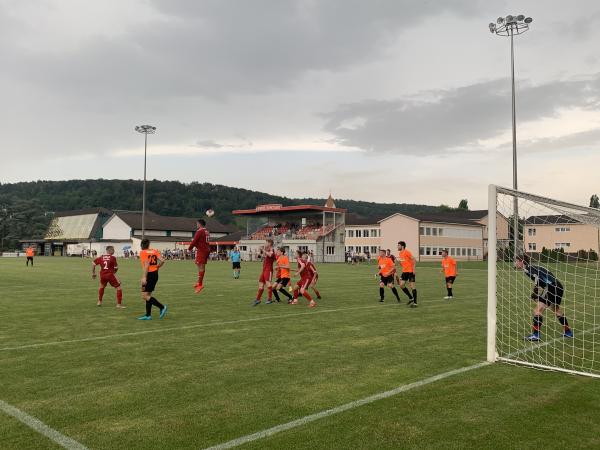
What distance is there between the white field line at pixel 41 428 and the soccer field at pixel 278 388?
4cm

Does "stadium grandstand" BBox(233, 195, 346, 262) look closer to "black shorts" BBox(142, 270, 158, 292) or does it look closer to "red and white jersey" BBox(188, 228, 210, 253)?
"red and white jersey" BBox(188, 228, 210, 253)

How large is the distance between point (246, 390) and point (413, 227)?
64.6m

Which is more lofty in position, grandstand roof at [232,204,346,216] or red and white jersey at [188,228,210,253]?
grandstand roof at [232,204,346,216]

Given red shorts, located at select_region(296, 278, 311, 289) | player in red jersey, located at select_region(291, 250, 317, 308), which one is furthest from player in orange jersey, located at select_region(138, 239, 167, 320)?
red shorts, located at select_region(296, 278, 311, 289)

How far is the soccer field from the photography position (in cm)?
469

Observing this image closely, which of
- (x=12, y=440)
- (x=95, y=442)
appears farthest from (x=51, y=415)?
(x=95, y=442)

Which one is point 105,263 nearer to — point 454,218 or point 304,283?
point 304,283

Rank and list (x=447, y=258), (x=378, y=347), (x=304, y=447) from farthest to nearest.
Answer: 1. (x=447, y=258)
2. (x=378, y=347)
3. (x=304, y=447)

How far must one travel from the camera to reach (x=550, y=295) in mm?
9484

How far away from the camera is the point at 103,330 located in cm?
1049

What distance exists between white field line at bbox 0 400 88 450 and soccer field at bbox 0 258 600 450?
0.12ft

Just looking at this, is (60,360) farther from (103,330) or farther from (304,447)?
(304,447)

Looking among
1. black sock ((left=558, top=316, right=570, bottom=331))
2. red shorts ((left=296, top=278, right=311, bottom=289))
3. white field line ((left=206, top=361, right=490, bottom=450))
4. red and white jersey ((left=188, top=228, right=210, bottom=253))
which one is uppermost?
red and white jersey ((left=188, top=228, right=210, bottom=253))

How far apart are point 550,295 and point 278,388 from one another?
5.95 metres
